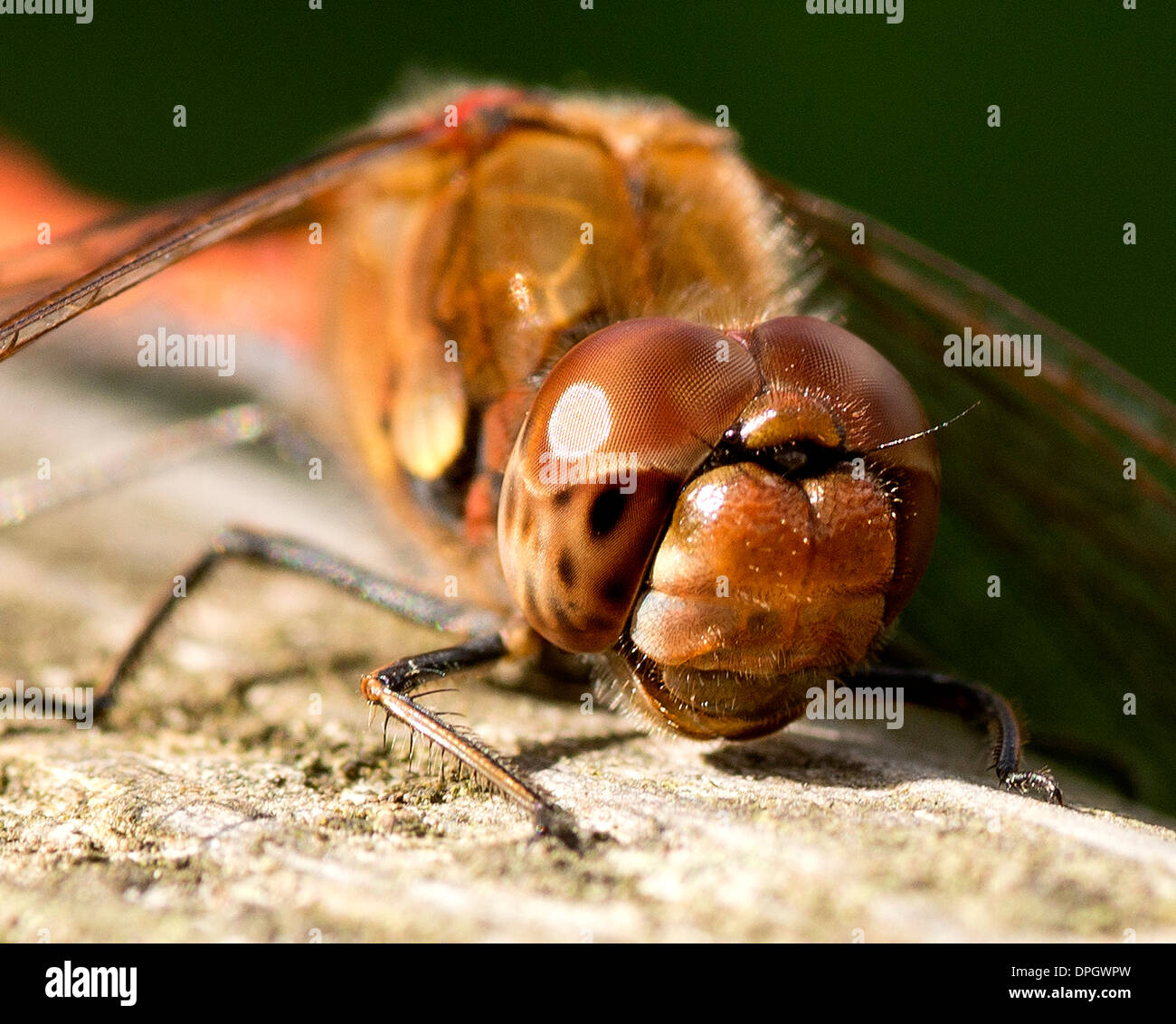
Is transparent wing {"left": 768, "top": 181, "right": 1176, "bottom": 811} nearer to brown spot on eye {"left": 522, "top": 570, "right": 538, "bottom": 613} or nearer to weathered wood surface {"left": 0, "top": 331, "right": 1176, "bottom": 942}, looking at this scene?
weathered wood surface {"left": 0, "top": 331, "right": 1176, "bottom": 942}

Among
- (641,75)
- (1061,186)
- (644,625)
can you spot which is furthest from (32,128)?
(644,625)

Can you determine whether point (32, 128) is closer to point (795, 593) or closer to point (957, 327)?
point (957, 327)

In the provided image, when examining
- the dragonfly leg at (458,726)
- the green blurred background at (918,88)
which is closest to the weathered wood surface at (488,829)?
the dragonfly leg at (458,726)

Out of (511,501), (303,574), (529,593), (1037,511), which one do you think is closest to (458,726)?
(529,593)

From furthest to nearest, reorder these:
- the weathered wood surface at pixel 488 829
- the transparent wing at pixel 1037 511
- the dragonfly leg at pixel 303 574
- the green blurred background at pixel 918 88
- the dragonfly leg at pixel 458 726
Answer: the green blurred background at pixel 918 88 → the transparent wing at pixel 1037 511 → the dragonfly leg at pixel 303 574 → the dragonfly leg at pixel 458 726 → the weathered wood surface at pixel 488 829

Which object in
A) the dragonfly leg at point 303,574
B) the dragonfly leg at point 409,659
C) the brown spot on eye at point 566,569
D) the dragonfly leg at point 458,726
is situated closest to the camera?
the dragonfly leg at point 458,726

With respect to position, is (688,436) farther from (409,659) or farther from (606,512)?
(409,659)

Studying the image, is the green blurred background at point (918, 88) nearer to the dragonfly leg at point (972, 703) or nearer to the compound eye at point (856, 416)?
the compound eye at point (856, 416)
